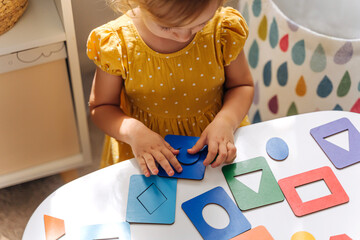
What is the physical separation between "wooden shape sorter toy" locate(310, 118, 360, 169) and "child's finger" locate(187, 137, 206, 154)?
0.19 m

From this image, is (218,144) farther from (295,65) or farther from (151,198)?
(295,65)

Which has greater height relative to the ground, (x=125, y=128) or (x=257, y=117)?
(x=125, y=128)

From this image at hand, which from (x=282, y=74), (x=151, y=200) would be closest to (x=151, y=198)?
(x=151, y=200)

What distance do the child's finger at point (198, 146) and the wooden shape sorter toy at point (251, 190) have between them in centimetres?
5

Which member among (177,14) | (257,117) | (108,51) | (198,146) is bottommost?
(257,117)

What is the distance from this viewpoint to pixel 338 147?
0.69 meters

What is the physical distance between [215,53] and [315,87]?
36cm

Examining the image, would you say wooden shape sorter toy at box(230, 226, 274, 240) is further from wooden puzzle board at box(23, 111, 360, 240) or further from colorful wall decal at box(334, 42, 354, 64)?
colorful wall decal at box(334, 42, 354, 64)

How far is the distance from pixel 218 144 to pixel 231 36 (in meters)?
0.22

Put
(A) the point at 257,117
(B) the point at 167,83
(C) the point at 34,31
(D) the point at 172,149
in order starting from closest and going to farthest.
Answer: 1. (D) the point at 172,149
2. (B) the point at 167,83
3. (C) the point at 34,31
4. (A) the point at 257,117

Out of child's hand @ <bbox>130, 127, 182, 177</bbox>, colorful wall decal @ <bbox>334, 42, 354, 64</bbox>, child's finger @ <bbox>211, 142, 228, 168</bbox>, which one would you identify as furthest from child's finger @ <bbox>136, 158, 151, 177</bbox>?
colorful wall decal @ <bbox>334, 42, 354, 64</bbox>

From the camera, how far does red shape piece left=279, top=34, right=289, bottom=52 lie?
3.35ft

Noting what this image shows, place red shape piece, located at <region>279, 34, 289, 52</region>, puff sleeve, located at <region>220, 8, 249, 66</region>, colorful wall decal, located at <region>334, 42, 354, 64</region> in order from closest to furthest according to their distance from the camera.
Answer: puff sleeve, located at <region>220, 8, 249, 66</region>
colorful wall decal, located at <region>334, 42, 354, 64</region>
red shape piece, located at <region>279, 34, 289, 52</region>

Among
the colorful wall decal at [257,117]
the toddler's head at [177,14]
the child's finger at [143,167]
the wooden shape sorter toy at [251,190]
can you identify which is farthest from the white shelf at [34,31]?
the colorful wall decal at [257,117]
